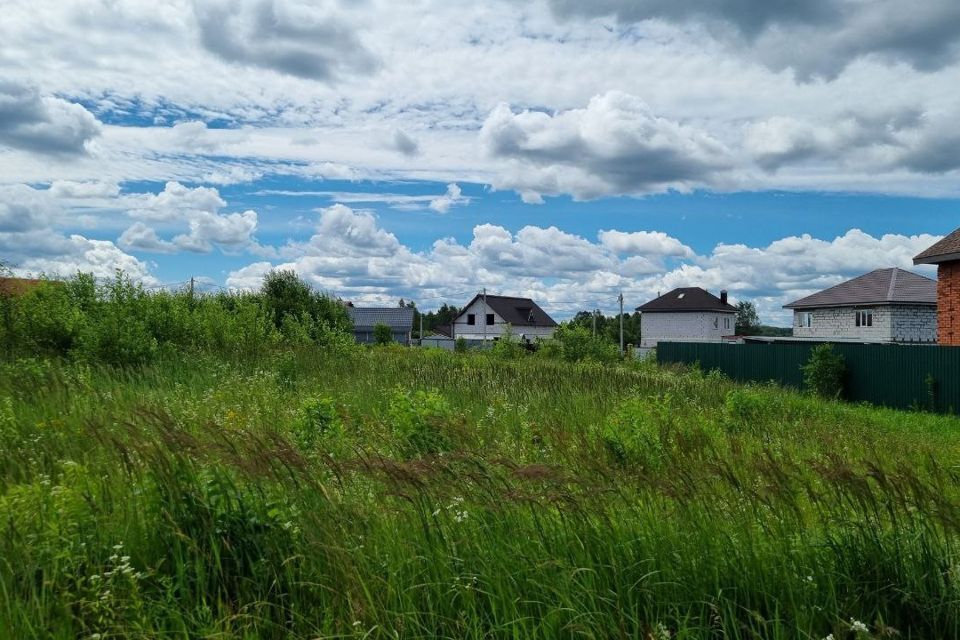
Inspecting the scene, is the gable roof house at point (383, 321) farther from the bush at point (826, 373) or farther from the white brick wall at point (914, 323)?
the bush at point (826, 373)

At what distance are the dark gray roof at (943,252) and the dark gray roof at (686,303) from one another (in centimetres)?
4202

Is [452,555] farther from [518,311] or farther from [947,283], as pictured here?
[518,311]

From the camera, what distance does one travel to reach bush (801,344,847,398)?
20.8 meters

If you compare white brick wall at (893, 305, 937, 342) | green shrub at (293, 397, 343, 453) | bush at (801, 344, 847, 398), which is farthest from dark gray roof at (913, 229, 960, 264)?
green shrub at (293, 397, 343, 453)

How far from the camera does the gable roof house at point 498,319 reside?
80.7m

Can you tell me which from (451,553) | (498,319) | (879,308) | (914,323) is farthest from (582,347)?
(498,319)

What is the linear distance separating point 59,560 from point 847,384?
22.3m

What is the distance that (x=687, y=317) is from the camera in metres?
66.3

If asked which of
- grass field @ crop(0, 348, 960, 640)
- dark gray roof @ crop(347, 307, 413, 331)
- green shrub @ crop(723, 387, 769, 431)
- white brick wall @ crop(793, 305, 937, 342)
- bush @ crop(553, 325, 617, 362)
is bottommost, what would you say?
green shrub @ crop(723, 387, 769, 431)

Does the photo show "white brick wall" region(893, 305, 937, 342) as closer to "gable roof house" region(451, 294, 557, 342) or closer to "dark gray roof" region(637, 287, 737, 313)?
"dark gray roof" region(637, 287, 737, 313)

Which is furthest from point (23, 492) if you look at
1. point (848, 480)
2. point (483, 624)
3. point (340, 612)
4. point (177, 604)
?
point (848, 480)

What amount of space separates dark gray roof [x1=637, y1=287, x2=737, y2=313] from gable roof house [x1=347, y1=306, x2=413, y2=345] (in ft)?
95.8

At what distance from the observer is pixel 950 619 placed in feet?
9.89

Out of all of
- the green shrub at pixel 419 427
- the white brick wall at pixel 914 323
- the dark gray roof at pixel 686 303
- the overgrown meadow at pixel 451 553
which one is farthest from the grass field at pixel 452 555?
the dark gray roof at pixel 686 303
